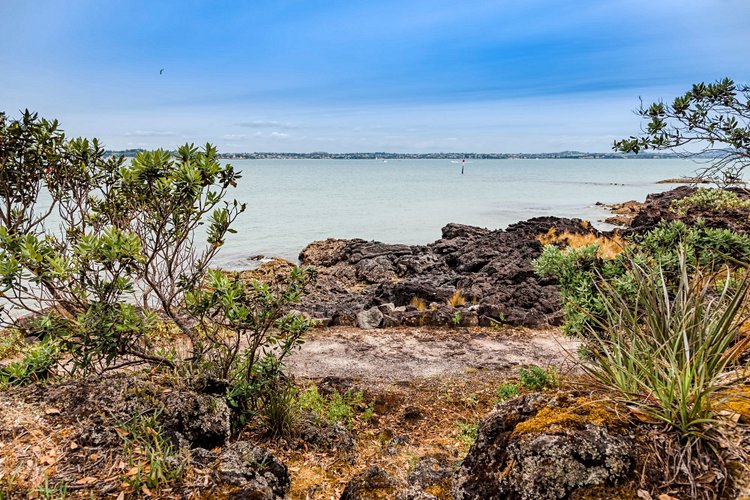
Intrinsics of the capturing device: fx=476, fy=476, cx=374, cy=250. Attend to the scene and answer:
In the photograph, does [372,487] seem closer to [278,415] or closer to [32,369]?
[278,415]

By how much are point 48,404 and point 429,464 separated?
3.06 m

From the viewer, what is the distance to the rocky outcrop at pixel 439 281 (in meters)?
10.5

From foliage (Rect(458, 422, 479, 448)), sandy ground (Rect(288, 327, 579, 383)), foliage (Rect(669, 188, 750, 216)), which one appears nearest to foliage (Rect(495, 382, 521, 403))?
foliage (Rect(458, 422, 479, 448))

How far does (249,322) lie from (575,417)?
9.79ft

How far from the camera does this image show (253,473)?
10.5ft

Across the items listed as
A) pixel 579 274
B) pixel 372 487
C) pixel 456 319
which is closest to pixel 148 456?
pixel 372 487

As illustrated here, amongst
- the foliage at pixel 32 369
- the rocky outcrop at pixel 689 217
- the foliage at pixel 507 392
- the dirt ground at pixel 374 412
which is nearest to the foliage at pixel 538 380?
the foliage at pixel 507 392

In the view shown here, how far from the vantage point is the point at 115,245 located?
3834 mm

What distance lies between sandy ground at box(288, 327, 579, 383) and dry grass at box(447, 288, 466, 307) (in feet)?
7.61

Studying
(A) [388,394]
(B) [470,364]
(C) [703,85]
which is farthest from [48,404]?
(C) [703,85]

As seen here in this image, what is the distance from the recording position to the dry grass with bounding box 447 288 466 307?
1214 centimetres

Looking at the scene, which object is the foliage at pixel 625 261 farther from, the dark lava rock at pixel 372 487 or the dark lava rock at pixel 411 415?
the dark lava rock at pixel 372 487

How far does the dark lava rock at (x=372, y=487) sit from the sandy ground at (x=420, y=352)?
3.60 meters

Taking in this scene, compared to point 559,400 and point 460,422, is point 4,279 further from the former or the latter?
point 460,422
